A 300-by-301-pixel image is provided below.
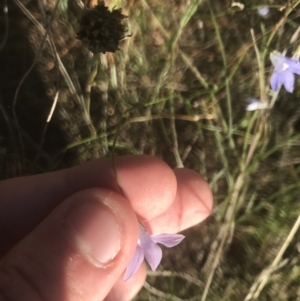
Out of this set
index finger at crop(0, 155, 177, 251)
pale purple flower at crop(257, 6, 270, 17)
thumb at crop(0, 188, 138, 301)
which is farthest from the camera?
pale purple flower at crop(257, 6, 270, 17)

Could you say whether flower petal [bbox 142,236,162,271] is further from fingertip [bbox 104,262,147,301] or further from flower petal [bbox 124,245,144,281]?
fingertip [bbox 104,262,147,301]

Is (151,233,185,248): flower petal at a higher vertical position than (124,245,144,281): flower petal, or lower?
higher

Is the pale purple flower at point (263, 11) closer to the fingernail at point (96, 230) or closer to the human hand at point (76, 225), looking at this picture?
the human hand at point (76, 225)

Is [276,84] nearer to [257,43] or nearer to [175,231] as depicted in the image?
[257,43]

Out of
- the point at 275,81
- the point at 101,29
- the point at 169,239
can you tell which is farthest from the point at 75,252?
the point at 275,81

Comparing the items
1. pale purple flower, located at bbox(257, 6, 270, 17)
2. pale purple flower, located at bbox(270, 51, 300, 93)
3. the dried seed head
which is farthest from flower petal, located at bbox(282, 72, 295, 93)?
the dried seed head

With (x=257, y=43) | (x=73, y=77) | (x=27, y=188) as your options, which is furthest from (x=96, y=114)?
(x=257, y=43)
